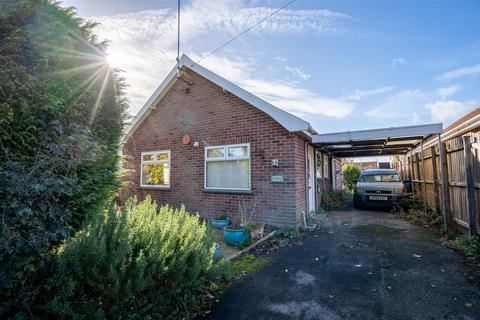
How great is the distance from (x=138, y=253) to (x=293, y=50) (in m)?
6.99

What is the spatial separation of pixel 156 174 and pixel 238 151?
4.17 m

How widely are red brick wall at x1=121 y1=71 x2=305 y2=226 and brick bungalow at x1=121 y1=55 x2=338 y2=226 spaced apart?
0.09ft

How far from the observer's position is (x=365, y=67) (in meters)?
7.51

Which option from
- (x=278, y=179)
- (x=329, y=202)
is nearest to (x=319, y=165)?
A: (x=329, y=202)

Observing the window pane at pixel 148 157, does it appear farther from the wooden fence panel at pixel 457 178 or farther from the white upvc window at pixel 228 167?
the wooden fence panel at pixel 457 178

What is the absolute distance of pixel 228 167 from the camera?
7.91 m

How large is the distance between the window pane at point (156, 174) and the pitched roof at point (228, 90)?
1958 mm

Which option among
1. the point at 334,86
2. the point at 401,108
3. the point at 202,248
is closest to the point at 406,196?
the point at 401,108

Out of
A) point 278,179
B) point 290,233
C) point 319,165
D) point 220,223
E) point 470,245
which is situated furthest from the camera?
point 319,165

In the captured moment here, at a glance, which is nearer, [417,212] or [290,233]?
[290,233]

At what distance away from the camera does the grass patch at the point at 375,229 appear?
22.9 feet

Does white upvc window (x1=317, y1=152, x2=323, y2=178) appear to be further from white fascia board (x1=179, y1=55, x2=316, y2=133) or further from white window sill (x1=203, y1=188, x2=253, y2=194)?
white window sill (x1=203, y1=188, x2=253, y2=194)

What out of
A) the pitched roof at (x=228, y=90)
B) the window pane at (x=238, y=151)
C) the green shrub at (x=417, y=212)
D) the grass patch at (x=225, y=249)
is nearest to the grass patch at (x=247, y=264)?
the grass patch at (x=225, y=249)

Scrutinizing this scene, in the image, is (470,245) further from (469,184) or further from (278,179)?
(278,179)
